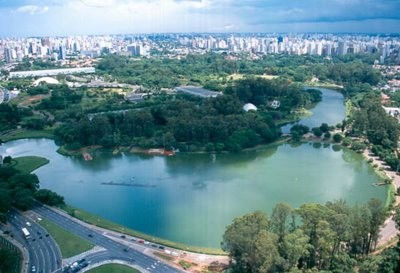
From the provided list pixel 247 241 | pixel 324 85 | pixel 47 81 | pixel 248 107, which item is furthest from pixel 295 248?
pixel 47 81

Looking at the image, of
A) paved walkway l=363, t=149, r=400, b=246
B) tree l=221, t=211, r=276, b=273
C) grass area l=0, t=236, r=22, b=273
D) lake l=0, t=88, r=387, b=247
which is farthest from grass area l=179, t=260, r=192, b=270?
paved walkway l=363, t=149, r=400, b=246

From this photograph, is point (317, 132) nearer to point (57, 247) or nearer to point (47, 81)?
point (57, 247)

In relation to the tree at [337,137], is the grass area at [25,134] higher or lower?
lower

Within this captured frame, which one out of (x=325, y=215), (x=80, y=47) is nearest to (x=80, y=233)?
(x=325, y=215)

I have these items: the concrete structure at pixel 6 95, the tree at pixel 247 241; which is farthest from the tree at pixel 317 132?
the concrete structure at pixel 6 95

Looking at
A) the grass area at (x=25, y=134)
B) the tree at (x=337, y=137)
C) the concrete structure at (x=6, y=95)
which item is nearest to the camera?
the tree at (x=337, y=137)

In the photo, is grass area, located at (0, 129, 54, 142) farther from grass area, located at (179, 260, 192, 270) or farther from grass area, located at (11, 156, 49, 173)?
grass area, located at (179, 260, 192, 270)

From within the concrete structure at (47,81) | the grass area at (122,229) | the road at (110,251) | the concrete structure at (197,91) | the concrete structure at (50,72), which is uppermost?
the concrete structure at (50,72)

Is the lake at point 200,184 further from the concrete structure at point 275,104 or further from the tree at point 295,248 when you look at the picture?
the concrete structure at point 275,104
